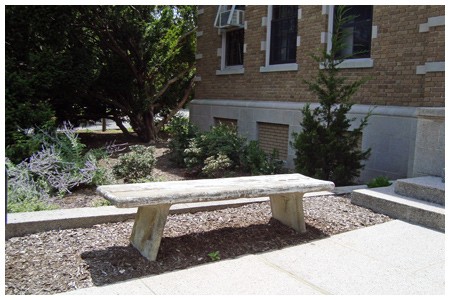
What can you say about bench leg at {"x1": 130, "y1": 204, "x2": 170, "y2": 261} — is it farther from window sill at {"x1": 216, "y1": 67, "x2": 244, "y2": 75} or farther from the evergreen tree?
window sill at {"x1": 216, "y1": 67, "x2": 244, "y2": 75}

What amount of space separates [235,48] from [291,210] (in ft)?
27.6

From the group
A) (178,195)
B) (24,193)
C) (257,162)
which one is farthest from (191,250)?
(257,162)

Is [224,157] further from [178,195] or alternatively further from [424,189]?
[178,195]

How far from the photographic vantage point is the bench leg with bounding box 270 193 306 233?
4.71 meters

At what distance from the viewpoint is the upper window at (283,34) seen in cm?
1011

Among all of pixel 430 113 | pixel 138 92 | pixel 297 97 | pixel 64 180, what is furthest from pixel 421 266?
pixel 138 92

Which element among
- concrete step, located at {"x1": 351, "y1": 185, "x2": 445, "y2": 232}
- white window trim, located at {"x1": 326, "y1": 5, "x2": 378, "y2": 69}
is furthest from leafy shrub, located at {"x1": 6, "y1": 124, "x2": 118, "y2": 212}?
white window trim, located at {"x1": 326, "y1": 5, "x2": 378, "y2": 69}

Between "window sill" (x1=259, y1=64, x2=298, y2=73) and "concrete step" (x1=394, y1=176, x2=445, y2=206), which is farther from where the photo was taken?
"window sill" (x1=259, y1=64, x2=298, y2=73)

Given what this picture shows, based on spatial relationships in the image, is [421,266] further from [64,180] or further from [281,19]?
[281,19]

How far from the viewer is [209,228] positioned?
184 inches

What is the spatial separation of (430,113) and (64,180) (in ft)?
17.3

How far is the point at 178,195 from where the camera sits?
374 cm

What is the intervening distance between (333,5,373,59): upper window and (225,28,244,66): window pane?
381 centimetres

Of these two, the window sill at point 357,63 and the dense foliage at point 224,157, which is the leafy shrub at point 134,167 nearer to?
the dense foliage at point 224,157
